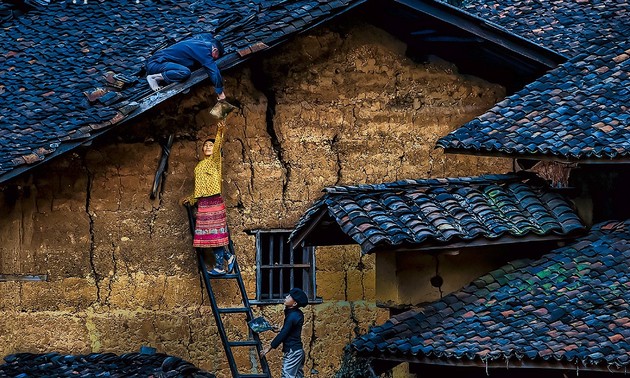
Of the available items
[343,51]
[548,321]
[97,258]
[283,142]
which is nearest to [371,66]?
[343,51]

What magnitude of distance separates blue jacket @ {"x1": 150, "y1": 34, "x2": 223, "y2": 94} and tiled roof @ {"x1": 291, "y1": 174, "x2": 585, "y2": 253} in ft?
8.18

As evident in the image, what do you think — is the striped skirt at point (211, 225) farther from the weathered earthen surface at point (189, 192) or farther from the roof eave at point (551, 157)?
the roof eave at point (551, 157)

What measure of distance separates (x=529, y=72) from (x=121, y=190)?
5.16 m

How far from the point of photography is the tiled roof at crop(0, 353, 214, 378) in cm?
1602

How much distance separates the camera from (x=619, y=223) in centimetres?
1441

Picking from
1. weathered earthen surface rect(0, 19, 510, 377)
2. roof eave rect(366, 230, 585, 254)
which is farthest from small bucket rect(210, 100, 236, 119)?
roof eave rect(366, 230, 585, 254)

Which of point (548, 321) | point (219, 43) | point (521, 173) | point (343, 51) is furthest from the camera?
point (343, 51)

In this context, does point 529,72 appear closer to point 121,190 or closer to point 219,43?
point 219,43

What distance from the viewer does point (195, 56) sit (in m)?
16.2

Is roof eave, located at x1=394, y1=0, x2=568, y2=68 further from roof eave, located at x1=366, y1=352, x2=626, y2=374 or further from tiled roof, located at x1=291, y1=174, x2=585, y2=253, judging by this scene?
roof eave, located at x1=366, y1=352, x2=626, y2=374

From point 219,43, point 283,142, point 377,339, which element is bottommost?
point 377,339

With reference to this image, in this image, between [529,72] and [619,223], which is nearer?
[619,223]

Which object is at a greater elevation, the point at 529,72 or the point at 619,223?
the point at 529,72

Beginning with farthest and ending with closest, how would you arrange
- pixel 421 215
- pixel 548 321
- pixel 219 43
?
pixel 219 43
pixel 421 215
pixel 548 321
